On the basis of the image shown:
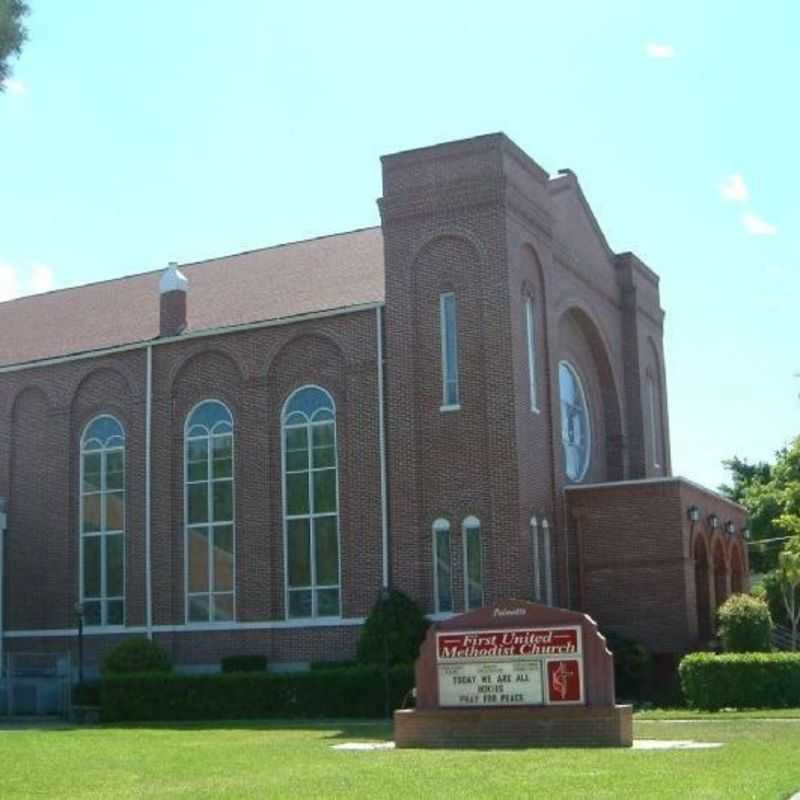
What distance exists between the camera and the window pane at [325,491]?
34.7 meters

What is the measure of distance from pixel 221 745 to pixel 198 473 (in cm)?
1478

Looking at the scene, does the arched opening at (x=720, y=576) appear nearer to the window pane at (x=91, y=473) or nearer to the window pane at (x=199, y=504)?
the window pane at (x=199, y=504)

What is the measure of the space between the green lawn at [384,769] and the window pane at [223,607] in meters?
10.7

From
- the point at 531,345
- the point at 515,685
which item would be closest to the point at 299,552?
the point at 531,345

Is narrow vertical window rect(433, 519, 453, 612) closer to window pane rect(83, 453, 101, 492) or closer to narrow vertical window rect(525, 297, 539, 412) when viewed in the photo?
narrow vertical window rect(525, 297, 539, 412)

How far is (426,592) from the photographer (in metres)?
32.4

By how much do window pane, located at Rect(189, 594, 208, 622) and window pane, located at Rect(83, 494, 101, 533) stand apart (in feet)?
12.7

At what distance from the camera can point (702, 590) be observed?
36844 mm

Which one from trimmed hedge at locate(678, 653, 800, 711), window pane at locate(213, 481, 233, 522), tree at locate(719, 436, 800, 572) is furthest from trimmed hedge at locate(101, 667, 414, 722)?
tree at locate(719, 436, 800, 572)

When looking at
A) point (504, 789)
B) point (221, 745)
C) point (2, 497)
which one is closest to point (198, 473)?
point (2, 497)

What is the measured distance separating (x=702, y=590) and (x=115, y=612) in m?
15.3

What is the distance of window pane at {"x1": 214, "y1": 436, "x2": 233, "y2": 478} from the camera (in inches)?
1435

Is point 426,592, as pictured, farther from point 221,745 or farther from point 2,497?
point 2,497

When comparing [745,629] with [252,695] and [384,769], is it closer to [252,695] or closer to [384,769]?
[252,695]
